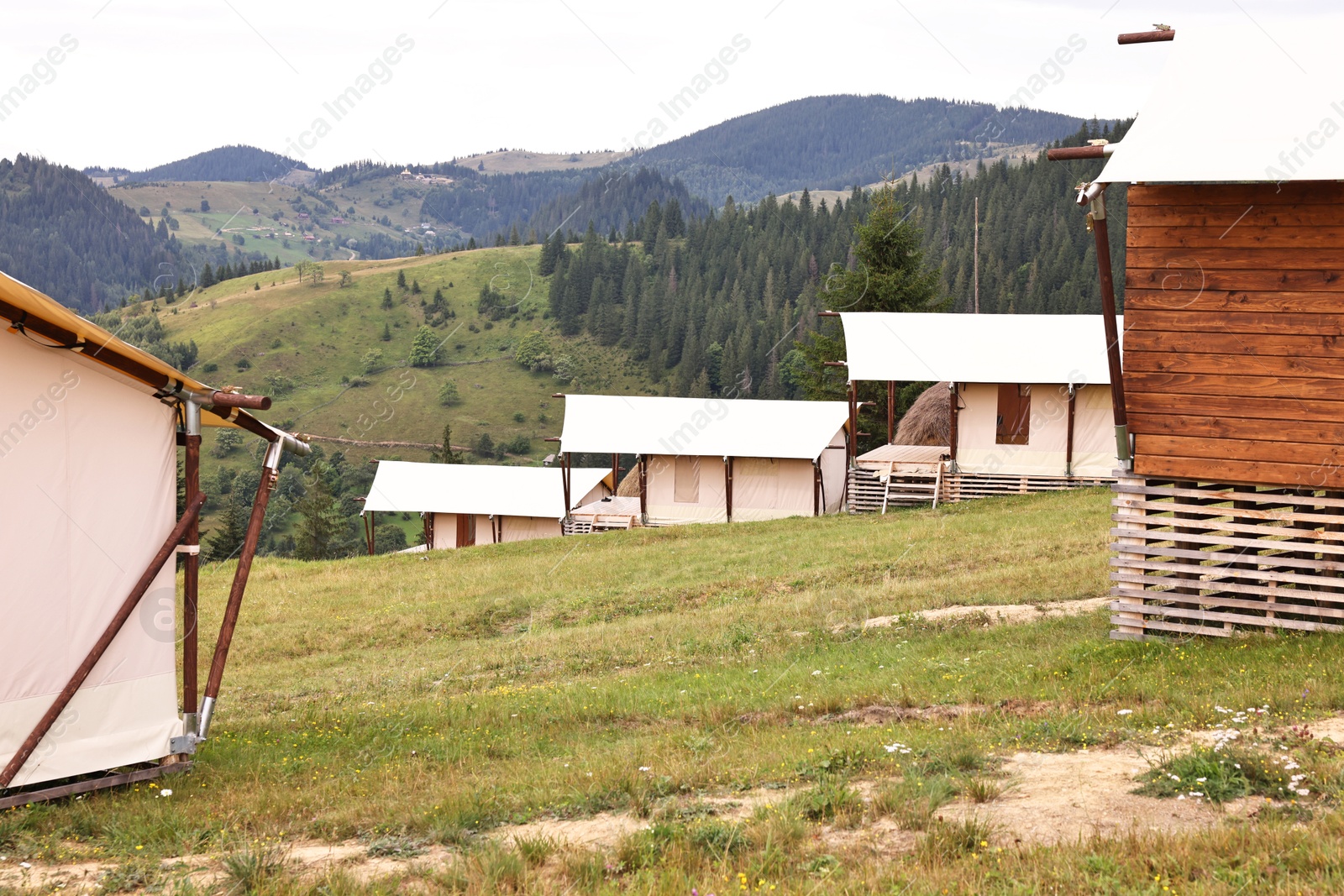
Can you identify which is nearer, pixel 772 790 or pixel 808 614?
pixel 772 790

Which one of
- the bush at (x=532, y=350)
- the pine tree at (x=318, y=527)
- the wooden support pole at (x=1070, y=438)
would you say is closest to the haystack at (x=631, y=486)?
the wooden support pole at (x=1070, y=438)

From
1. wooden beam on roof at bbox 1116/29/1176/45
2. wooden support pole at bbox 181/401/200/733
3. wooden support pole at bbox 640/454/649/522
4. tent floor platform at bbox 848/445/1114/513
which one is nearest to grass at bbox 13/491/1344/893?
wooden support pole at bbox 181/401/200/733

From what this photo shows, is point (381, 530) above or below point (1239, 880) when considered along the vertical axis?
below

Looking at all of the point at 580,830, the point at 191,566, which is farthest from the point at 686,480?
the point at 580,830

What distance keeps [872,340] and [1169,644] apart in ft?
91.5

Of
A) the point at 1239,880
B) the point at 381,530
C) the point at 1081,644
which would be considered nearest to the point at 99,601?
the point at 1239,880

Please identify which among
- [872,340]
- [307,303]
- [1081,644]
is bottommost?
[1081,644]

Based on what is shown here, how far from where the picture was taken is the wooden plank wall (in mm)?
12445

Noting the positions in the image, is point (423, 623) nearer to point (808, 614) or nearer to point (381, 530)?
point (808, 614)

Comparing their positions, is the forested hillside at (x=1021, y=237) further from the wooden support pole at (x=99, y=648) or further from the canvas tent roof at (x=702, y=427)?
the wooden support pole at (x=99, y=648)

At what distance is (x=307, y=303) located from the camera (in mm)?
174625

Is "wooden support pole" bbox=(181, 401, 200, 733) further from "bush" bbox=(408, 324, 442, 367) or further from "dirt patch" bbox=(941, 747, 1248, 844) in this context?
"bush" bbox=(408, 324, 442, 367)

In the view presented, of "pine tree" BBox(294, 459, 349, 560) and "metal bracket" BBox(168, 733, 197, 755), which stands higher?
"metal bracket" BBox(168, 733, 197, 755)

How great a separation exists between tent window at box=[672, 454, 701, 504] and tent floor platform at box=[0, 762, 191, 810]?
106 ft
